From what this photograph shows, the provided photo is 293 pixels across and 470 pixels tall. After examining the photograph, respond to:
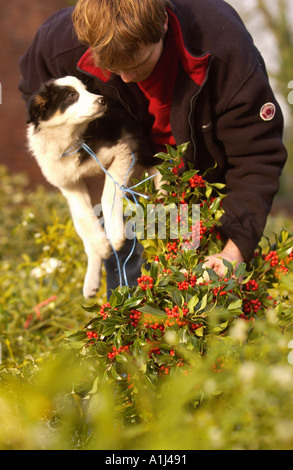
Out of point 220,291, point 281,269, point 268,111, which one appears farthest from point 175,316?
point 268,111

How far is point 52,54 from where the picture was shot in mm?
2143

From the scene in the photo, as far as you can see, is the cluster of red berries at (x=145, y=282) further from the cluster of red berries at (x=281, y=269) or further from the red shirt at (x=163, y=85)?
the red shirt at (x=163, y=85)

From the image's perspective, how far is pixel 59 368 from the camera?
74 centimetres

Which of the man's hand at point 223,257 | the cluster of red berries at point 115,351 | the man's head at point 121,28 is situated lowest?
the cluster of red berries at point 115,351

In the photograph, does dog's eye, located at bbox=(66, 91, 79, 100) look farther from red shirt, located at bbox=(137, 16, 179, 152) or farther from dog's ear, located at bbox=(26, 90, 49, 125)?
red shirt, located at bbox=(137, 16, 179, 152)

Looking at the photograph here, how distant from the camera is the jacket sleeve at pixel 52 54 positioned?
206 centimetres

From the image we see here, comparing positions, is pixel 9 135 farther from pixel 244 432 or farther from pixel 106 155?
pixel 244 432

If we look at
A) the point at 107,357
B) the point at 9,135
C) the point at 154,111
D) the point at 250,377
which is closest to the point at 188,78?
the point at 154,111

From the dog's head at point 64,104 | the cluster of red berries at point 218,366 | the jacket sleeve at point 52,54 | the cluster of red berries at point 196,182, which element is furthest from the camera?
the dog's head at point 64,104

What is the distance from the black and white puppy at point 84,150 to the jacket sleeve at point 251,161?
53 centimetres

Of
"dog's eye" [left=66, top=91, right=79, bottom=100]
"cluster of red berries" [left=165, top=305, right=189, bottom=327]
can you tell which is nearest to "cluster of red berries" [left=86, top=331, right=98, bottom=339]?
"cluster of red berries" [left=165, top=305, right=189, bottom=327]

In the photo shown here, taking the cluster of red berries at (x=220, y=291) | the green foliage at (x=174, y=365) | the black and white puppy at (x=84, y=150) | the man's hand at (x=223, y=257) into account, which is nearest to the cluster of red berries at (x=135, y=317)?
the green foliage at (x=174, y=365)

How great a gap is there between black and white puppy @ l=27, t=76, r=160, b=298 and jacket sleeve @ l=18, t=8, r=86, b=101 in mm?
71
